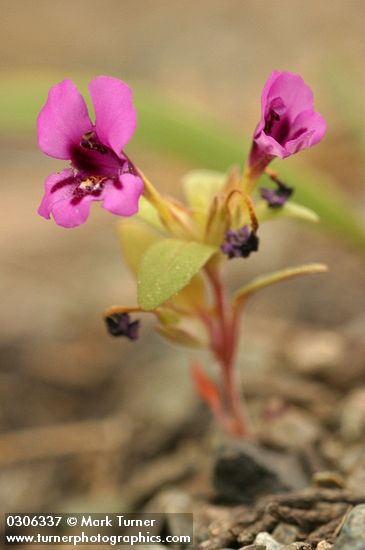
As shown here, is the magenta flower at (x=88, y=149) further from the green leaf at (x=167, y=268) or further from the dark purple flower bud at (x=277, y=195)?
the dark purple flower bud at (x=277, y=195)

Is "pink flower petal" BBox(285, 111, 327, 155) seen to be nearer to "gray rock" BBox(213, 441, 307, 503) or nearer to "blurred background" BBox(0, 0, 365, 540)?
"gray rock" BBox(213, 441, 307, 503)

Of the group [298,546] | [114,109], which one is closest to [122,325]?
[114,109]

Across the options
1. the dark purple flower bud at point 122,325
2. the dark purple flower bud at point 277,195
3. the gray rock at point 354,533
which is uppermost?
the dark purple flower bud at point 277,195

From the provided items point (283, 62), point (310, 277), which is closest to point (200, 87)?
point (283, 62)

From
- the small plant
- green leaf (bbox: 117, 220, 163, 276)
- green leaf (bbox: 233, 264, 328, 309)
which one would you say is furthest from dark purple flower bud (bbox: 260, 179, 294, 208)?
green leaf (bbox: 117, 220, 163, 276)

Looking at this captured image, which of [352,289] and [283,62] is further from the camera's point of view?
[283,62]

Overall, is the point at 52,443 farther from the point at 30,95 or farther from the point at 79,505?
the point at 30,95

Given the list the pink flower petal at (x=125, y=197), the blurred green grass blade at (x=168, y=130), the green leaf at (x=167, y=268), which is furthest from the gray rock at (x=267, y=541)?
the blurred green grass blade at (x=168, y=130)
